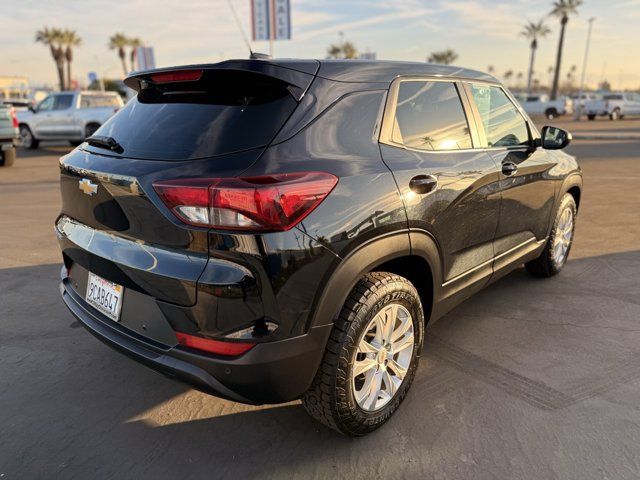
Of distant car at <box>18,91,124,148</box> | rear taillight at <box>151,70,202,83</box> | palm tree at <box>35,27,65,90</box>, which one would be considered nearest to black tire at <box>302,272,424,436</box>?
rear taillight at <box>151,70,202,83</box>

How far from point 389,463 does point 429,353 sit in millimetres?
1109

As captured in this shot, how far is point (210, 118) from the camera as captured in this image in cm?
224

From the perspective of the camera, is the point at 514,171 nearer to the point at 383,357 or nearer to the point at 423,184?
the point at 423,184

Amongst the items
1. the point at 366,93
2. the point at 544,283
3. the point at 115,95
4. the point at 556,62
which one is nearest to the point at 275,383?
the point at 366,93

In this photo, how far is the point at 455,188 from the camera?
279cm

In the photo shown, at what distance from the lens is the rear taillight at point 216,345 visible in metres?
1.99

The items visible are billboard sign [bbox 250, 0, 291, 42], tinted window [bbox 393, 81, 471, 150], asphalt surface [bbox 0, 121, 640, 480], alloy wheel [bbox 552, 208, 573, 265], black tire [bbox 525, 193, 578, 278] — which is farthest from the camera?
billboard sign [bbox 250, 0, 291, 42]

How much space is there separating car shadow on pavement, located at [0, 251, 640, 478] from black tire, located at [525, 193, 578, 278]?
0.74 metres

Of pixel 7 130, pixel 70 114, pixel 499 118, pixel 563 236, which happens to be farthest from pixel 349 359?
pixel 70 114

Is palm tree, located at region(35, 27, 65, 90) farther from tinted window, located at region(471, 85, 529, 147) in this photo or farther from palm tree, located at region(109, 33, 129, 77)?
tinted window, located at region(471, 85, 529, 147)

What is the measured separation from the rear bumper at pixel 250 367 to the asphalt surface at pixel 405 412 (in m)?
0.44

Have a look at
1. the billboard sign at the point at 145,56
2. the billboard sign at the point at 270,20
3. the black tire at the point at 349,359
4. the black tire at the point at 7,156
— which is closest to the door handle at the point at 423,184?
the black tire at the point at 349,359

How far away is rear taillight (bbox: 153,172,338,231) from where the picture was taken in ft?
6.32

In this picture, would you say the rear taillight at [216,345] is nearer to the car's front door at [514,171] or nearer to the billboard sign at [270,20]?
the car's front door at [514,171]
